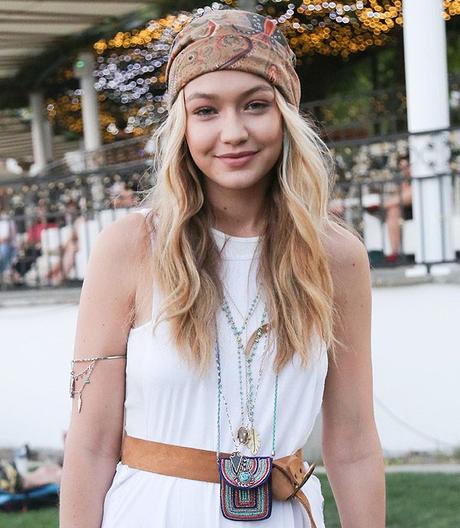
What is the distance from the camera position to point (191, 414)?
1795 millimetres

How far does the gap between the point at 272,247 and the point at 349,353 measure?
0.30m

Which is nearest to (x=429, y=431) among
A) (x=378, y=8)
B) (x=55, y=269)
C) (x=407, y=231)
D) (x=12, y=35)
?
(x=407, y=231)

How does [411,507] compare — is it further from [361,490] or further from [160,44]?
[160,44]

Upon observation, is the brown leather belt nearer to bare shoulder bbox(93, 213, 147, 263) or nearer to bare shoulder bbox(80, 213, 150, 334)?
bare shoulder bbox(80, 213, 150, 334)

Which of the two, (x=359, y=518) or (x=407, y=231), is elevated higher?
(x=407, y=231)

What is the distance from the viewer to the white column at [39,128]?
17625 millimetres

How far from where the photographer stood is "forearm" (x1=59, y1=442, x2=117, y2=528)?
71.7 inches

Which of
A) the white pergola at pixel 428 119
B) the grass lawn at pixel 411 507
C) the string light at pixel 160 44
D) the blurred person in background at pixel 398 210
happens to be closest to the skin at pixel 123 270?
the grass lawn at pixel 411 507

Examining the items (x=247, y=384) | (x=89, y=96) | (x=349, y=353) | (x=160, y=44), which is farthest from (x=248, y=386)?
(x=160, y=44)

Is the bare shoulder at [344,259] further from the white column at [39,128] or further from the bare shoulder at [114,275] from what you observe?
the white column at [39,128]

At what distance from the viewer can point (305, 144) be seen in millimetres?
1879

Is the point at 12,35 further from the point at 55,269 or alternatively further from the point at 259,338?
the point at 259,338

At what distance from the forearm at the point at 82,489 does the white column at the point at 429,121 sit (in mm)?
4915

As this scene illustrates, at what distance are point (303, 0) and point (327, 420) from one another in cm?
1202
